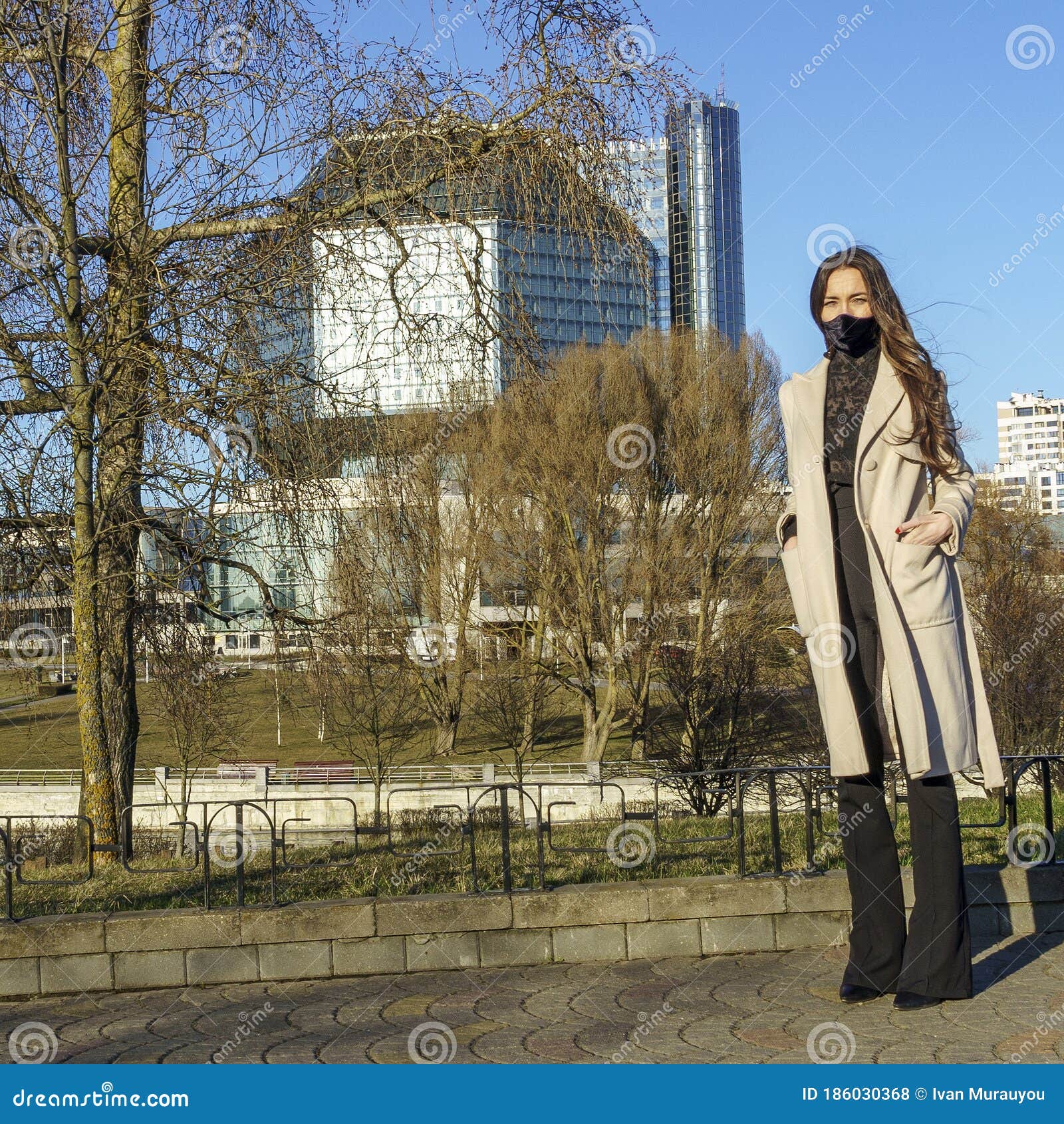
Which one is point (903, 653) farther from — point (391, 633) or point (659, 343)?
point (659, 343)

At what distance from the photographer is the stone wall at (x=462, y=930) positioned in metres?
5.50

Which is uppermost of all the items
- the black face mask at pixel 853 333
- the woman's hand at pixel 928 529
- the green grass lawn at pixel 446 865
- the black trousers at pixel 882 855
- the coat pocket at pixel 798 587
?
the black face mask at pixel 853 333

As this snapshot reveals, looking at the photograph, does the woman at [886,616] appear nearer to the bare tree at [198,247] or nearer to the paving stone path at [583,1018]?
the paving stone path at [583,1018]

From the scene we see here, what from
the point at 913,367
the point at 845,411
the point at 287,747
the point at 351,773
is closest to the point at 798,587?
the point at 845,411

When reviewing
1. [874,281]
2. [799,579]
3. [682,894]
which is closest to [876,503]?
[799,579]

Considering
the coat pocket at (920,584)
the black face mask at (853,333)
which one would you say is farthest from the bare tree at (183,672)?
the coat pocket at (920,584)

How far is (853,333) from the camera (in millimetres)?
4641

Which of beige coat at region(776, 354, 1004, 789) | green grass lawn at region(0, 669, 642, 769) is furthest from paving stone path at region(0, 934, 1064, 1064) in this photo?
→ green grass lawn at region(0, 669, 642, 769)

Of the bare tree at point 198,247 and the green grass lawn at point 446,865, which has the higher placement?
the bare tree at point 198,247

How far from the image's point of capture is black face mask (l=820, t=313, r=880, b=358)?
15.2 ft

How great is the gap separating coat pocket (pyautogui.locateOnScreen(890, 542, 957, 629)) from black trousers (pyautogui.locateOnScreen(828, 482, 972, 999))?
144mm

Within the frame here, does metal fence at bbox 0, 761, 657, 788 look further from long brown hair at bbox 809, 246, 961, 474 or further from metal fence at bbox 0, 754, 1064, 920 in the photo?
long brown hair at bbox 809, 246, 961, 474

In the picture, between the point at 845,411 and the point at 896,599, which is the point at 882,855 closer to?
the point at 896,599

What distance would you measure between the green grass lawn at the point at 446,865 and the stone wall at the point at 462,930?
329mm
